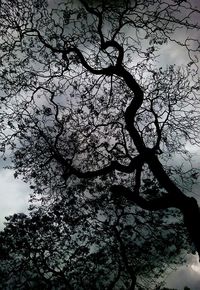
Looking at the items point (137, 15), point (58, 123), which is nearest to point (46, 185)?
point (58, 123)

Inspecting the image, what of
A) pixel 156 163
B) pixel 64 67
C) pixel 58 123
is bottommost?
pixel 156 163

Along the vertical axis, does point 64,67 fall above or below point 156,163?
above

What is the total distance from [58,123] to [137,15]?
17.8ft

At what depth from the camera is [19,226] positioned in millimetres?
23547

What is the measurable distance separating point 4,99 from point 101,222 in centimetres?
917

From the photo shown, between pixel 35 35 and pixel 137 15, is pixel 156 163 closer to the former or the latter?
pixel 137 15

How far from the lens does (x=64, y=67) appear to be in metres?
16.3

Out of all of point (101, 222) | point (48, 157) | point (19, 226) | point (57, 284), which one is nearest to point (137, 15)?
point (48, 157)

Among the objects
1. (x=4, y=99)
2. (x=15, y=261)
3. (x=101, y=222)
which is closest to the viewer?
(x=4, y=99)

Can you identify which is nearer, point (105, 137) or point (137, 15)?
point (137, 15)

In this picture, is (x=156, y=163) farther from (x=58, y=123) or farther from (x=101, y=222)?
(x=101, y=222)

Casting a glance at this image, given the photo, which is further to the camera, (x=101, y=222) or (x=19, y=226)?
(x=19, y=226)

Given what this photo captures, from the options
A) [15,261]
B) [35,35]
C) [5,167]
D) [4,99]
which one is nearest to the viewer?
[35,35]

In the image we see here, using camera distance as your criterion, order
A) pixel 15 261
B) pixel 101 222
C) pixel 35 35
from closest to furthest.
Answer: pixel 35 35 < pixel 101 222 < pixel 15 261
